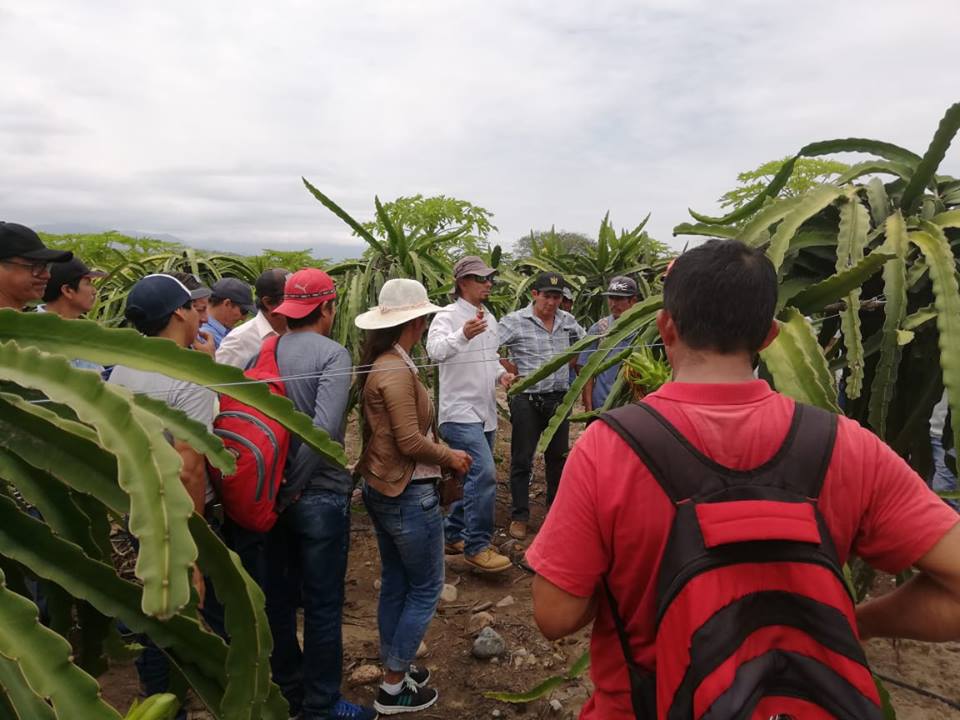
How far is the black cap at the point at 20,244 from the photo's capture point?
2.34 m

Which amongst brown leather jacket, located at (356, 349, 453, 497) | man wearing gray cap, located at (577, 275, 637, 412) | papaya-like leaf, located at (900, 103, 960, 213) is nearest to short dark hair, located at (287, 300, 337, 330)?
brown leather jacket, located at (356, 349, 453, 497)

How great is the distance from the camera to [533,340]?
4.90m

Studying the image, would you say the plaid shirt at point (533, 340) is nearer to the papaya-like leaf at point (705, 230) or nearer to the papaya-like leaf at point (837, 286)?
the papaya-like leaf at point (705, 230)

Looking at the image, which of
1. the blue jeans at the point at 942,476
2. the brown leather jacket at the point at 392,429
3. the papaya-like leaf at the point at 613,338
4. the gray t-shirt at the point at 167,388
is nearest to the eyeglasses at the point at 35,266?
the gray t-shirt at the point at 167,388

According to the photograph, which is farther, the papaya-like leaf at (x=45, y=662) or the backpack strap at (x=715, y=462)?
the backpack strap at (x=715, y=462)

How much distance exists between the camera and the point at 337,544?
9.20ft

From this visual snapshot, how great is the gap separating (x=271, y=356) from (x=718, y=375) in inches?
80.5

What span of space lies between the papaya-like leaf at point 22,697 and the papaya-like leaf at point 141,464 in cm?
17

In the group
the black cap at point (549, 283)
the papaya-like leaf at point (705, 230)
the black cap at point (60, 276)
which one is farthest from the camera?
the black cap at point (549, 283)

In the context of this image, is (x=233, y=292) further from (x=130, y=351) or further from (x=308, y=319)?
(x=130, y=351)

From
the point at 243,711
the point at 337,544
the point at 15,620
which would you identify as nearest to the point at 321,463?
the point at 337,544

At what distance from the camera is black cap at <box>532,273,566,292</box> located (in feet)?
15.8

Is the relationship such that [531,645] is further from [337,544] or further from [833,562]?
[833,562]

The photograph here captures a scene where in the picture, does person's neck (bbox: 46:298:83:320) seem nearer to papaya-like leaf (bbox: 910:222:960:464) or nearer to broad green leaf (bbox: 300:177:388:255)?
broad green leaf (bbox: 300:177:388:255)
